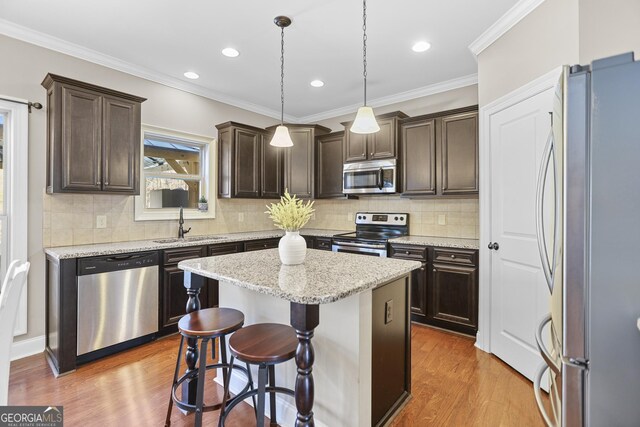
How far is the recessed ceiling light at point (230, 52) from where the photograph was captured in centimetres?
296

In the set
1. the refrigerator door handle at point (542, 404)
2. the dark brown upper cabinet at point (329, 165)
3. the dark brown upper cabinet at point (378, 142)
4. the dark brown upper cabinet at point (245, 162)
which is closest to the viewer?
the refrigerator door handle at point (542, 404)

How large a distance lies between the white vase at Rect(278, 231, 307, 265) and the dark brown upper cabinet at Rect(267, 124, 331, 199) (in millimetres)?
2683

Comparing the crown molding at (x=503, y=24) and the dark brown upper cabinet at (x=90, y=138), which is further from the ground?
the crown molding at (x=503, y=24)

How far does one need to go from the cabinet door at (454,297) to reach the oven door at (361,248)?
588 millimetres

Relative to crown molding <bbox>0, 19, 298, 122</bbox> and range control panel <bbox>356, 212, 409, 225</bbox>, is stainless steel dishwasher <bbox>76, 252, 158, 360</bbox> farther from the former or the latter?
range control panel <bbox>356, 212, 409, 225</bbox>

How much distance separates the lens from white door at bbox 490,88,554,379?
7.31ft

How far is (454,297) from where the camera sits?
123 inches

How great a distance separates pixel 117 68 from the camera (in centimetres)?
318

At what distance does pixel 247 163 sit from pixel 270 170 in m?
0.41

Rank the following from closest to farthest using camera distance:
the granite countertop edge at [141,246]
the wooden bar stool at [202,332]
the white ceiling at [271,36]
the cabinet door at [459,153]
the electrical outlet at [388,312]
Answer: the wooden bar stool at [202,332] < the electrical outlet at [388,312] < the white ceiling at [271,36] < the granite countertop edge at [141,246] < the cabinet door at [459,153]

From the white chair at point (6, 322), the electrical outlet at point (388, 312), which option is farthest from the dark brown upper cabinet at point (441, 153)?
the white chair at point (6, 322)

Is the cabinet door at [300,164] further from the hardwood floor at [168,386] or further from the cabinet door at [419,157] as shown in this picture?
the hardwood floor at [168,386]
